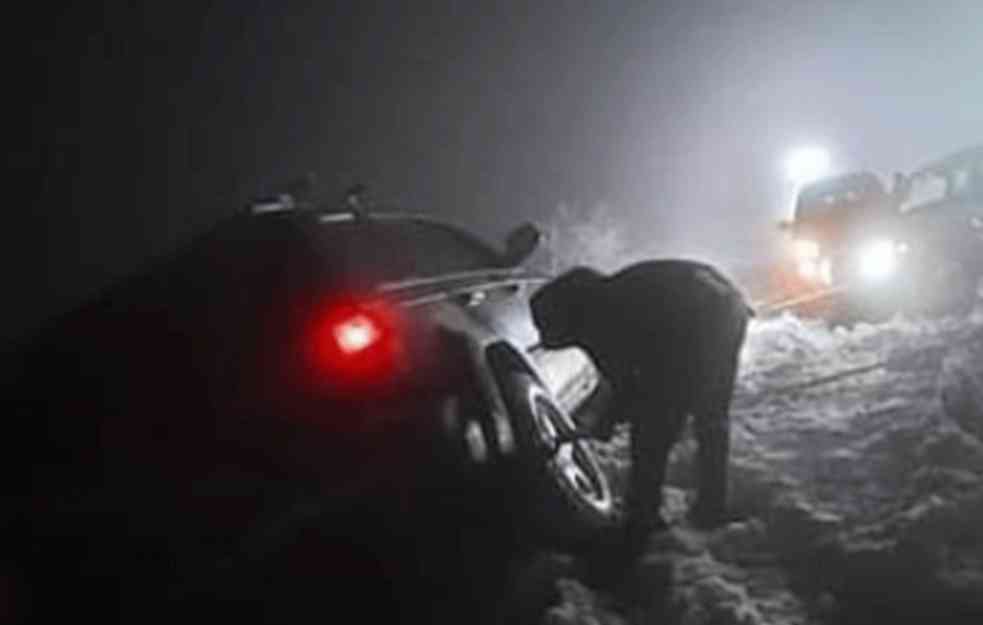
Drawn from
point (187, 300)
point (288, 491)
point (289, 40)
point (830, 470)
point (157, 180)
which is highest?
point (289, 40)

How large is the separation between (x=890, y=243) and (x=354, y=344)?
37.6 feet

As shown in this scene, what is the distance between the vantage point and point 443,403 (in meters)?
4.95

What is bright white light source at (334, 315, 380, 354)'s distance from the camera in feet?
15.4

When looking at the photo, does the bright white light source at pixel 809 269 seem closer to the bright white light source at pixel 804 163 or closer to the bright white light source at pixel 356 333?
the bright white light source at pixel 356 333

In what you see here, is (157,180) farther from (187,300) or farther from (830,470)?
(187,300)

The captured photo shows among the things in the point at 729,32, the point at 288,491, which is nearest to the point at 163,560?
the point at 288,491

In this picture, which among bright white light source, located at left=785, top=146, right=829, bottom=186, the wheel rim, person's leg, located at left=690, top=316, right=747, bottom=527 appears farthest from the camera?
bright white light source, located at left=785, top=146, right=829, bottom=186

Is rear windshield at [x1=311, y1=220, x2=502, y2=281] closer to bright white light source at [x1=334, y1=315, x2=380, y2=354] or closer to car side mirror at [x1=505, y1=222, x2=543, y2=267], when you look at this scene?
car side mirror at [x1=505, y1=222, x2=543, y2=267]

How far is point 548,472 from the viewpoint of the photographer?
569cm

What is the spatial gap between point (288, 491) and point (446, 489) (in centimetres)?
65

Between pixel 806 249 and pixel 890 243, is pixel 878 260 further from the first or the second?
pixel 806 249

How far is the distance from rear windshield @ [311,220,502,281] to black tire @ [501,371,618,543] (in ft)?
2.19

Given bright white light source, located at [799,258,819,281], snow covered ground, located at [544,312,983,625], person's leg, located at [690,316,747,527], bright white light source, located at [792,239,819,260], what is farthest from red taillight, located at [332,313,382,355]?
bright white light source, located at [792,239,819,260]

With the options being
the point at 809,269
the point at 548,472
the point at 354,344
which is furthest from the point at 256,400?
the point at 809,269
